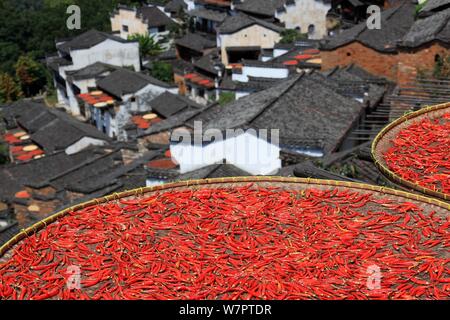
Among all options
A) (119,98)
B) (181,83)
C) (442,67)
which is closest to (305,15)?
(181,83)

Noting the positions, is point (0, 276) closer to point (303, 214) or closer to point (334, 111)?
point (303, 214)

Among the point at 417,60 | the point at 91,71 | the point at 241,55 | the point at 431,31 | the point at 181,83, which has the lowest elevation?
the point at 181,83

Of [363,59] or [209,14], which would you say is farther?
[209,14]

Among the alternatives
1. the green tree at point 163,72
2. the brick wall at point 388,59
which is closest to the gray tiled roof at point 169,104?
the brick wall at point 388,59

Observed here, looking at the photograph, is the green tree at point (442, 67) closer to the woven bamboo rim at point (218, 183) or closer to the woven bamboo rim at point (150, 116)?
the woven bamboo rim at point (218, 183)

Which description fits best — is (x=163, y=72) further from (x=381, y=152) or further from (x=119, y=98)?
(x=381, y=152)

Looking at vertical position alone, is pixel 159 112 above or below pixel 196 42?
below

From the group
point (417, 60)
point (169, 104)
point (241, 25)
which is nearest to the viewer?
point (417, 60)

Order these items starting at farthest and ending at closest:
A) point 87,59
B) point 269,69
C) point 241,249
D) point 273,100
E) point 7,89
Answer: point 7,89 < point 87,59 < point 269,69 < point 273,100 < point 241,249
